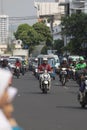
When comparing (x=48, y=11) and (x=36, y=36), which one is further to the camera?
(x=48, y=11)

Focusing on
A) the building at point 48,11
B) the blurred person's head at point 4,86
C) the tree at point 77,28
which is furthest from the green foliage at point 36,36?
the blurred person's head at point 4,86

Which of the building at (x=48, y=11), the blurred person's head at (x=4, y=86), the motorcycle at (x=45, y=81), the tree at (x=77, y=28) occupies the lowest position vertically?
the building at (x=48, y=11)

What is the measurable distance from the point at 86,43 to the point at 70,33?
230cm

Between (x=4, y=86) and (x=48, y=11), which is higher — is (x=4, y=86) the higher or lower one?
the higher one

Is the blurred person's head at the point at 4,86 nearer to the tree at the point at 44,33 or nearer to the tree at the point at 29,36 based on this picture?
the tree at the point at 29,36

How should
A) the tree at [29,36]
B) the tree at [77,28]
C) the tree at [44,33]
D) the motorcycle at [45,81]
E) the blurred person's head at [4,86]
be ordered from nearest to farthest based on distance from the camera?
the blurred person's head at [4,86], the motorcycle at [45,81], the tree at [77,28], the tree at [29,36], the tree at [44,33]

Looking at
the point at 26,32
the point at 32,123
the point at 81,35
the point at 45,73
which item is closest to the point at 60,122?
the point at 32,123

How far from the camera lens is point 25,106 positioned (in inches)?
752

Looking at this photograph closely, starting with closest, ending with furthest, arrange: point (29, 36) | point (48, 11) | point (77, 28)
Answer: point (77, 28)
point (29, 36)
point (48, 11)

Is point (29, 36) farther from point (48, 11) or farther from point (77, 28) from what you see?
point (77, 28)

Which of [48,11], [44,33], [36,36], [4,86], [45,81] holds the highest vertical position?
[4,86]

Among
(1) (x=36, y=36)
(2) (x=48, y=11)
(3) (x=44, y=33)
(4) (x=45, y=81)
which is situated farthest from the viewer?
(2) (x=48, y=11)

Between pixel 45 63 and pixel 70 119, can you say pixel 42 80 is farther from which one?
pixel 70 119

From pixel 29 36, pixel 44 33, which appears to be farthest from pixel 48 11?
pixel 44 33
